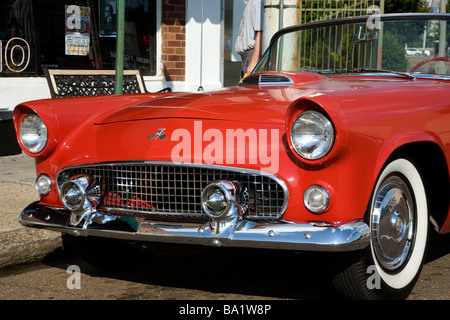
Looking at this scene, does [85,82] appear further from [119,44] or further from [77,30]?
[77,30]

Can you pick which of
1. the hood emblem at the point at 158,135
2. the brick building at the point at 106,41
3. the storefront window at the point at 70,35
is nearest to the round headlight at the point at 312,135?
the hood emblem at the point at 158,135

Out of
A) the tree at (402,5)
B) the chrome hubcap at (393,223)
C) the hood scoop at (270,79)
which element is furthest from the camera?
the tree at (402,5)

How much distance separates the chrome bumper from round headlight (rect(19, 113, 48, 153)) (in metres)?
0.61

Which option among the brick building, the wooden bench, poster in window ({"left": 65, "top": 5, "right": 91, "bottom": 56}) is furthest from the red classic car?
poster in window ({"left": 65, "top": 5, "right": 91, "bottom": 56})

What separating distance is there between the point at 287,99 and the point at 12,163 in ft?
14.1

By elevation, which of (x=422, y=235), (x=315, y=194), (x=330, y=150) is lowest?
(x=422, y=235)

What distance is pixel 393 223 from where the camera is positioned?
326 centimetres

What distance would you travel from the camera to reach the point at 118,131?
342 cm

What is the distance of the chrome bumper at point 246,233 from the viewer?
2861 mm

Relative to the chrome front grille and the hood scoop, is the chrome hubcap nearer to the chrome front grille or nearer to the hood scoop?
the chrome front grille

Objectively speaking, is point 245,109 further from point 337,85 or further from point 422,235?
point 422,235

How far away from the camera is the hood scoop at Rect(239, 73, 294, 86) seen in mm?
4030

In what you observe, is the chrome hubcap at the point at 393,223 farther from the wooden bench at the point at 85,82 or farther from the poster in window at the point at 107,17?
the poster in window at the point at 107,17

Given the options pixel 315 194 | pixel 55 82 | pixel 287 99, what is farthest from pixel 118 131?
pixel 55 82
